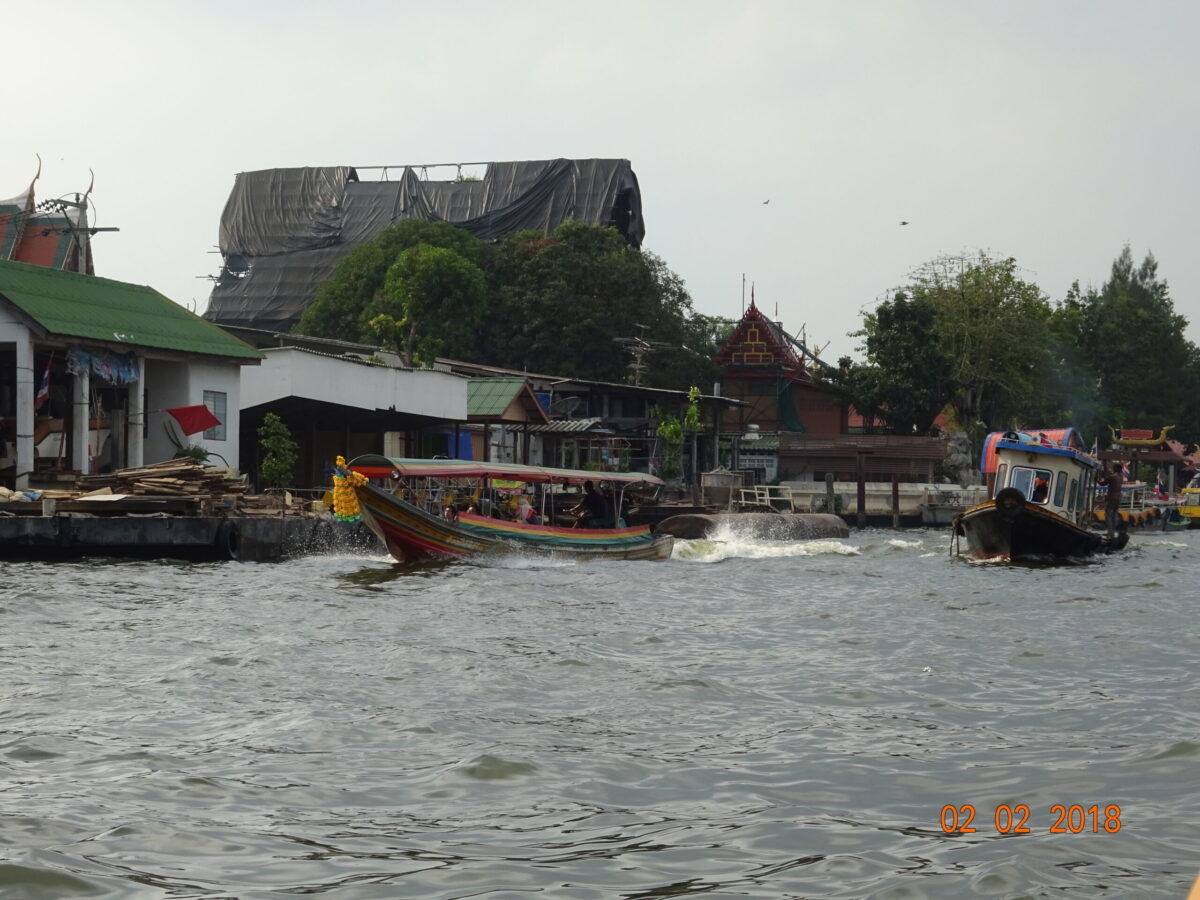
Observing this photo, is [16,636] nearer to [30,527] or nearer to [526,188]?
[30,527]

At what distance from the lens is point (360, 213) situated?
87.7 m

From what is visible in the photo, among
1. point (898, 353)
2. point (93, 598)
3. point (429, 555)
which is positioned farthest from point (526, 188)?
point (93, 598)

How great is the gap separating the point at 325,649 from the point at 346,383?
25.8 meters

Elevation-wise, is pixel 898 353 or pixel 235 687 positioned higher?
pixel 898 353

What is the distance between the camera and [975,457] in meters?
68.4

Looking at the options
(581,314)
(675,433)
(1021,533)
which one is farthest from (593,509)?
(581,314)

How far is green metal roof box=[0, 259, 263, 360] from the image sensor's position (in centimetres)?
3048

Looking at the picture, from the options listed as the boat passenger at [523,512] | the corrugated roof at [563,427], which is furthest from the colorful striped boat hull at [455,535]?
the corrugated roof at [563,427]

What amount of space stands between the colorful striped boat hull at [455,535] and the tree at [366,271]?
41.5 metres

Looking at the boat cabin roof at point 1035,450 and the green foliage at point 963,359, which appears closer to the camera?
the boat cabin roof at point 1035,450

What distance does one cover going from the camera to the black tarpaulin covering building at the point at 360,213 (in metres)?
84.8
